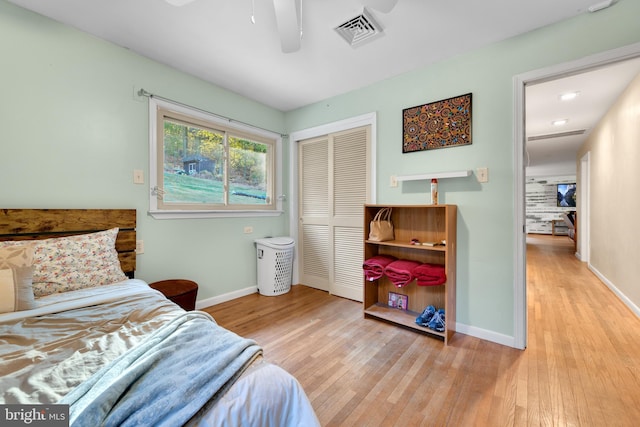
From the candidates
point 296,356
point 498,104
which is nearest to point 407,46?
point 498,104

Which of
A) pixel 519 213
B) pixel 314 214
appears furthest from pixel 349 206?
pixel 519 213

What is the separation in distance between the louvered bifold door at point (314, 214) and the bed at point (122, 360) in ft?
6.91

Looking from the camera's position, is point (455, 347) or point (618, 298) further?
point (618, 298)

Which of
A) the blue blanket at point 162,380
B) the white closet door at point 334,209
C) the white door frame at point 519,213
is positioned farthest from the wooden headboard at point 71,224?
the white door frame at point 519,213

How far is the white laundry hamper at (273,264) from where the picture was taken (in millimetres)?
3207

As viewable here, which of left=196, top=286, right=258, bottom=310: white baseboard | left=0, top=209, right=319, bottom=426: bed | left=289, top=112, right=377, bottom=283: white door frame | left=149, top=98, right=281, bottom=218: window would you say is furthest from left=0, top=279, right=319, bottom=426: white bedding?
left=289, top=112, right=377, bottom=283: white door frame

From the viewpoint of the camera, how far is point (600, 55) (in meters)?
1.76

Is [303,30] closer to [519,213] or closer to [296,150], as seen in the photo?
[296,150]

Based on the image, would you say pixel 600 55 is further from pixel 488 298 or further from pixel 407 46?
pixel 488 298

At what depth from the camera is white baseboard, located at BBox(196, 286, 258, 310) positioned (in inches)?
111

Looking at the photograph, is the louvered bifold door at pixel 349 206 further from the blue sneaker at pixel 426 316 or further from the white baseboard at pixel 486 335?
the white baseboard at pixel 486 335

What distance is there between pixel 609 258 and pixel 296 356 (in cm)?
440

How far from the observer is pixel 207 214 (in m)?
2.87

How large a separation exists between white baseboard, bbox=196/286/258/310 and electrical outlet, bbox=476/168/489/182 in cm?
274
